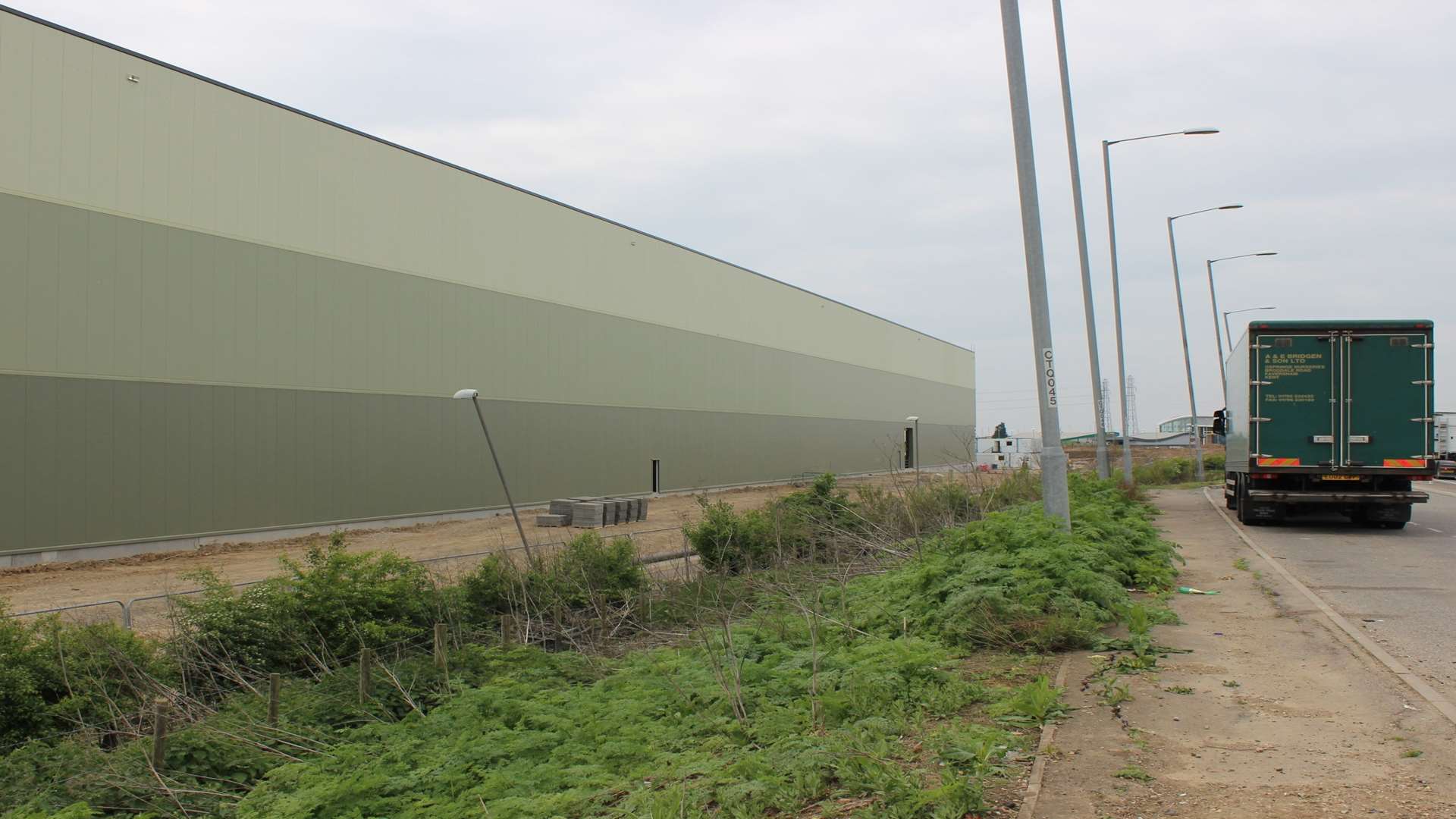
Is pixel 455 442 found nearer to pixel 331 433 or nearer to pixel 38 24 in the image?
pixel 331 433

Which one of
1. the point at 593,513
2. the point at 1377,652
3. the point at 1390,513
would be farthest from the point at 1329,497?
the point at 593,513

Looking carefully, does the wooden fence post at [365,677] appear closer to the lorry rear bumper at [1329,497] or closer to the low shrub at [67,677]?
the low shrub at [67,677]

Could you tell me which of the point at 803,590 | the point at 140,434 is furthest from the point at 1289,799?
the point at 140,434

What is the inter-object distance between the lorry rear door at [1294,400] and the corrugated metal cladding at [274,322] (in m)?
7.01

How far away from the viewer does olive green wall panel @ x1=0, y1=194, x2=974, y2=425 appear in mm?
→ 21969

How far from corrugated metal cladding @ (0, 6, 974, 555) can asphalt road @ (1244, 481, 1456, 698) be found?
27.2ft

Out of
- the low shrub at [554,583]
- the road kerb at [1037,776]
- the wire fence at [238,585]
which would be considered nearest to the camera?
the road kerb at [1037,776]

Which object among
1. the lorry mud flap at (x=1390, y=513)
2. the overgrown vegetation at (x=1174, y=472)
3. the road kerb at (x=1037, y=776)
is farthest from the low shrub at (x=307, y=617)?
the overgrown vegetation at (x=1174, y=472)

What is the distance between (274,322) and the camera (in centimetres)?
2642

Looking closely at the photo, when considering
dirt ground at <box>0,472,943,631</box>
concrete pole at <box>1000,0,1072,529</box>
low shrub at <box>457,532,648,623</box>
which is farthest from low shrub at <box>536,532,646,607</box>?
concrete pole at <box>1000,0,1072,529</box>

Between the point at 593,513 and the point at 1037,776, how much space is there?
2814 centimetres

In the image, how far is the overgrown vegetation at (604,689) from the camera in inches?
241

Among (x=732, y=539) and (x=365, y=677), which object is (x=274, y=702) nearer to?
(x=365, y=677)

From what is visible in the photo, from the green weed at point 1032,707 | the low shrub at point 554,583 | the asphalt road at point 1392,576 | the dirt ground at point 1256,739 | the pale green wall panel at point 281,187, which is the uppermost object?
the pale green wall panel at point 281,187
